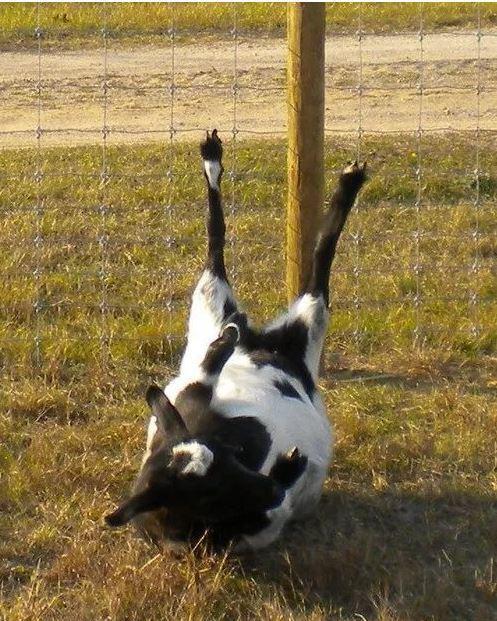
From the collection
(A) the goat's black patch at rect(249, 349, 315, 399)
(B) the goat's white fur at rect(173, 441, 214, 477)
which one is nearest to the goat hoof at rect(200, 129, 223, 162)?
(A) the goat's black patch at rect(249, 349, 315, 399)

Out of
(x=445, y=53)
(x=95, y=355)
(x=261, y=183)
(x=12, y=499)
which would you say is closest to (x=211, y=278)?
(x=95, y=355)

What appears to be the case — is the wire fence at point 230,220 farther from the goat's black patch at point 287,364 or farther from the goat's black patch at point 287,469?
the goat's black patch at point 287,469

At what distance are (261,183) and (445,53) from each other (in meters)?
6.87

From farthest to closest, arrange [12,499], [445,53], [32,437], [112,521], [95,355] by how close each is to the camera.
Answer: [445,53]
[95,355]
[32,437]
[12,499]
[112,521]

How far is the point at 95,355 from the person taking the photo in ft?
20.3

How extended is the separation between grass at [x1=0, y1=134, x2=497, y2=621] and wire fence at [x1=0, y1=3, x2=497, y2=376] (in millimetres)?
19

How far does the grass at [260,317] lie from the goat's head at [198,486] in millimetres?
200

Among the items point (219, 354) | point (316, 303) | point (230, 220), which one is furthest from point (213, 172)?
point (230, 220)

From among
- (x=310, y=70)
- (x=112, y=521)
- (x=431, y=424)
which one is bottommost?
(x=431, y=424)

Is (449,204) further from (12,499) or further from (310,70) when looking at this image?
(12,499)

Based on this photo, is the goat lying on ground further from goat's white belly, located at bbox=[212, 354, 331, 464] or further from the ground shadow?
the ground shadow

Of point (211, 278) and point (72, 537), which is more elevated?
point (211, 278)

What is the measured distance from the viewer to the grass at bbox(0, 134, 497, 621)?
4270 millimetres

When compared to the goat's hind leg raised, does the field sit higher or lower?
lower
